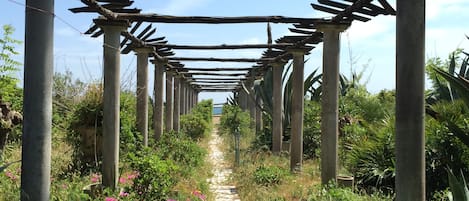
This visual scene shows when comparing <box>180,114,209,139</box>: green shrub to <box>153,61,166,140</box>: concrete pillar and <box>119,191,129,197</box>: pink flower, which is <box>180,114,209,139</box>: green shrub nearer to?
<box>153,61,166,140</box>: concrete pillar

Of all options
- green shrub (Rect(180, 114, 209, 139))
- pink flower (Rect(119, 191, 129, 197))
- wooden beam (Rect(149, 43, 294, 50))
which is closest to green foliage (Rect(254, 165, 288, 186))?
wooden beam (Rect(149, 43, 294, 50))

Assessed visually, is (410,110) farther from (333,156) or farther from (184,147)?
(184,147)

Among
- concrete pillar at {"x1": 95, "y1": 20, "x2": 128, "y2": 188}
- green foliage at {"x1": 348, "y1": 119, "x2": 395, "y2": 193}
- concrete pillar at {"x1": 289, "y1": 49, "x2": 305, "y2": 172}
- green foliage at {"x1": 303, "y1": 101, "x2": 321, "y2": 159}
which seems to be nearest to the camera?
concrete pillar at {"x1": 95, "y1": 20, "x2": 128, "y2": 188}

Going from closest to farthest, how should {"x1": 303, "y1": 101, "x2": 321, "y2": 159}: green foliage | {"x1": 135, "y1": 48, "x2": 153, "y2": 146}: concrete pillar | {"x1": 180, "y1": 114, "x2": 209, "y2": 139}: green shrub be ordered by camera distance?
{"x1": 135, "y1": 48, "x2": 153, "y2": 146}: concrete pillar → {"x1": 303, "y1": 101, "x2": 321, "y2": 159}: green foliage → {"x1": 180, "y1": 114, "x2": 209, "y2": 139}: green shrub

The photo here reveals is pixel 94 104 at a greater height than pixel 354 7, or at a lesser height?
lesser

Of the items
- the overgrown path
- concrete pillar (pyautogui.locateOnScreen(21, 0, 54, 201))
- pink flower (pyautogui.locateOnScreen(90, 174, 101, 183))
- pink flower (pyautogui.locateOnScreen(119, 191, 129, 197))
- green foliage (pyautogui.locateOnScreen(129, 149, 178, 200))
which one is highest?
concrete pillar (pyautogui.locateOnScreen(21, 0, 54, 201))

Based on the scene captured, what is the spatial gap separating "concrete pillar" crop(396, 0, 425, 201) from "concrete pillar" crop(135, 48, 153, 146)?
677cm

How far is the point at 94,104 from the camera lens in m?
8.45

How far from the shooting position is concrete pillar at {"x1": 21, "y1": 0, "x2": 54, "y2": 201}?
359 centimetres

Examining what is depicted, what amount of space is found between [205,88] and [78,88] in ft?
71.6

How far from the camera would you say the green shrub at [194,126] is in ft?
64.2

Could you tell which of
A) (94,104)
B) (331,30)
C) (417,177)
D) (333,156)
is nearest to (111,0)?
(94,104)

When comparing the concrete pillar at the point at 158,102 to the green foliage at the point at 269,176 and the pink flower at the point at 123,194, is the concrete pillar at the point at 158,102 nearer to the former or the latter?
the green foliage at the point at 269,176

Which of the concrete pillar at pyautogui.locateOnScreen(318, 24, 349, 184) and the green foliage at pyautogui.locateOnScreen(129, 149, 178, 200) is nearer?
the green foliage at pyautogui.locateOnScreen(129, 149, 178, 200)
